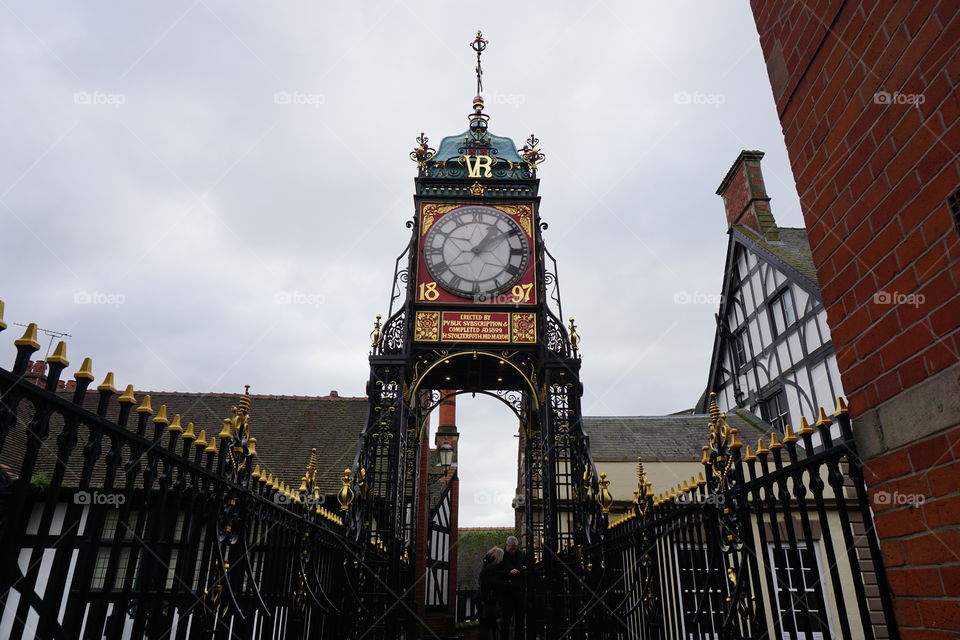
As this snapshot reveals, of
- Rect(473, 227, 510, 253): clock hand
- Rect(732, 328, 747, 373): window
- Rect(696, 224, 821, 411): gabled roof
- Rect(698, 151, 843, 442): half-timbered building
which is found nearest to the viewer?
Rect(473, 227, 510, 253): clock hand

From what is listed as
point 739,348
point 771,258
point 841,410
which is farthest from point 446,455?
Result: point 841,410

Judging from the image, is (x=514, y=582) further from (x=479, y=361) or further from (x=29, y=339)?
(x=29, y=339)

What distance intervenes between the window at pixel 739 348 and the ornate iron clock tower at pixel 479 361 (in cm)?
855

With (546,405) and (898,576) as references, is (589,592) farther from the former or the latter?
(898,576)

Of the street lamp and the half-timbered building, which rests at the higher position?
the half-timbered building

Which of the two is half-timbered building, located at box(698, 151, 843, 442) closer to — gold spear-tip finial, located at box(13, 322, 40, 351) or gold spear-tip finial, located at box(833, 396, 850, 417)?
gold spear-tip finial, located at box(833, 396, 850, 417)

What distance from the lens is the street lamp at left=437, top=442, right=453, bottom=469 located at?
62.0 feet

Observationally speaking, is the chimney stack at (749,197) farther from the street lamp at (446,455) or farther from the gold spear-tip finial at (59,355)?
the gold spear-tip finial at (59,355)

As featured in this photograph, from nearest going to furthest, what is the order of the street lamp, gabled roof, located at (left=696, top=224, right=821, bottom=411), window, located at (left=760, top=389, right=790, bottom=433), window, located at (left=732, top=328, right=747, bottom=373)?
gabled roof, located at (left=696, top=224, right=821, bottom=411) → window, located at (left=760, top=389, right=790, bottom=433) → window, located at (left=732, top=328, right=747, bottom=373) → the street lamp

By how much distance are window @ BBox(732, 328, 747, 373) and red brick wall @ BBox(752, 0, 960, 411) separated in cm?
1421

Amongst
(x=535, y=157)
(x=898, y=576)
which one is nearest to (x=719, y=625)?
(x=898, y=576)

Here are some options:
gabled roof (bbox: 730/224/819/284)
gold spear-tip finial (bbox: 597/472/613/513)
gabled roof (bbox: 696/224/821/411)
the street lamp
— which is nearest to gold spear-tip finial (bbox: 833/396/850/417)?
gold spear-tip finial (bbox: 597/472/613/513)

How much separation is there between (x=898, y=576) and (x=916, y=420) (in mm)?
568

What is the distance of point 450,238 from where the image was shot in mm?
9391
